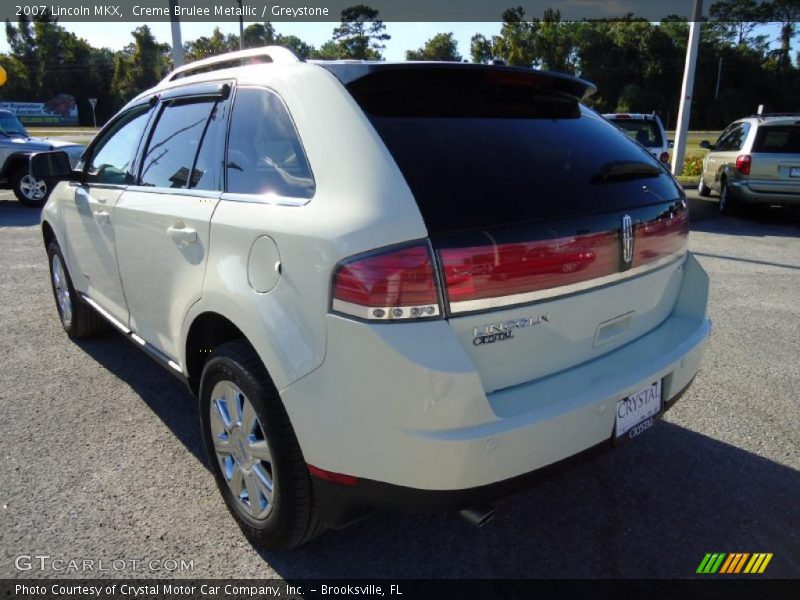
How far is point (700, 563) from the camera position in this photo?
2.38 metres

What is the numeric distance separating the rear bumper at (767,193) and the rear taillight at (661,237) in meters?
8.73

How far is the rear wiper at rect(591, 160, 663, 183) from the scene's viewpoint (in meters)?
2.36

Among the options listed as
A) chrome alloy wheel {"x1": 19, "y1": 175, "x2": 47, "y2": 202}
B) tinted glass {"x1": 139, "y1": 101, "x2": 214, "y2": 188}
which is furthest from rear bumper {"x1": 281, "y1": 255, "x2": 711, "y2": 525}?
chrome alloy wheel {"x1": 19, "y1": 175, "x2": 47, "y2": 202}

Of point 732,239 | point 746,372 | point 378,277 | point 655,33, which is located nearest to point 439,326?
point 378,277

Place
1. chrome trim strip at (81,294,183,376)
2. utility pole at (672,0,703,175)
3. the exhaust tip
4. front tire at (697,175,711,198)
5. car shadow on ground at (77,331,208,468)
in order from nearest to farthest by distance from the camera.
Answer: the exhaust tip, chrome trim strip at (81,294,183,376), car shadow on ground at (77,331,208,468), front tire at (697,175,711,198), utility pole at (672,0,703,175)

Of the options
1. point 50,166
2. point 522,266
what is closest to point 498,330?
point 522,266

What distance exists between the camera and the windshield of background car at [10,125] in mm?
12625

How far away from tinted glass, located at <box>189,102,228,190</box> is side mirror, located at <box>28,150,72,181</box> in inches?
63.9

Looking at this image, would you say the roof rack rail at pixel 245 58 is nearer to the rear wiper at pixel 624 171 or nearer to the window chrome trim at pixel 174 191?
the window chrome trim at pixel 174 191

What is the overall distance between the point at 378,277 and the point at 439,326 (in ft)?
0.75

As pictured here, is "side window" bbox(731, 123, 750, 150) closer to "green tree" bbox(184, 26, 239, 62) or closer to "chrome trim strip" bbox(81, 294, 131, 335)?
"chrome trim strip" bbox(81, 294, 131, 335)

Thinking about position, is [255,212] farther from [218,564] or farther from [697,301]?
[697,301]

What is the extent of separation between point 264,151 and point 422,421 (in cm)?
122

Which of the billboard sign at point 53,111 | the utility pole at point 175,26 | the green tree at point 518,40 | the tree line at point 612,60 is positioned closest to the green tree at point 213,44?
the tree line at point 612,60
